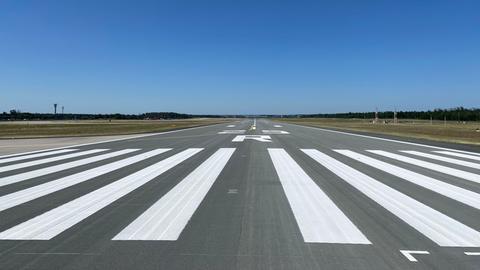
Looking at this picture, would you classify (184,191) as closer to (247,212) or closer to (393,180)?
(247,212)

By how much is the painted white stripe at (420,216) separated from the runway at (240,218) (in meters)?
0.01

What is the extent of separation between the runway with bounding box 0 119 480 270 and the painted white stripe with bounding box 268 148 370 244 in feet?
0.05

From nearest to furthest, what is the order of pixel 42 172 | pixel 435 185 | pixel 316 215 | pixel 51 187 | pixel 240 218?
1. pixel 240 218
2. pixel 316 215
3. pixel 51 187
4. pixel 435 185
5. pixel 42 172

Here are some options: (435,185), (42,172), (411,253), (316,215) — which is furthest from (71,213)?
(435,185)

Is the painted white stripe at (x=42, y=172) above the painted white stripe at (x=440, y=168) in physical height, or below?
below

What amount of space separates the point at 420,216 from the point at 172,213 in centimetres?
332

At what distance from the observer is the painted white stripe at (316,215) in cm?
454

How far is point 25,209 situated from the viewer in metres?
5.82

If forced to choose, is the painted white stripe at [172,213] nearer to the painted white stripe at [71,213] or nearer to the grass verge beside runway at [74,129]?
the painted white stripe at [71,213]

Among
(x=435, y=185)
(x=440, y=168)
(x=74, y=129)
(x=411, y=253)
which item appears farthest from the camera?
(x=74, y=129)

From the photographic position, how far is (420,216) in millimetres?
5461

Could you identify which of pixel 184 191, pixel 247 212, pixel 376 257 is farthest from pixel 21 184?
pixel 376 257

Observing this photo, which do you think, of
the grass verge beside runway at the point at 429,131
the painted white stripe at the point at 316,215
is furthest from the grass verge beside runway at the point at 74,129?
the painted white stripe at the point at 316,215

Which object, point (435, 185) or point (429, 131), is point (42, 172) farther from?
point (429, 131)
